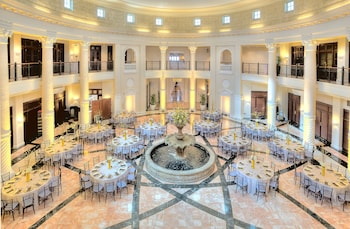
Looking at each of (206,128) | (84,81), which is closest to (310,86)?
(206,128)

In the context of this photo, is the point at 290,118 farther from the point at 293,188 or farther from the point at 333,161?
the point at 293,188

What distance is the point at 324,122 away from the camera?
17.1 m

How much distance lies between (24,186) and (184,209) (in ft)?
18.4

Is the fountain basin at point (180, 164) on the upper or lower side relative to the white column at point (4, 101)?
lower

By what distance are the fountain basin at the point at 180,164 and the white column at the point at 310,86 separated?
19.5 feet

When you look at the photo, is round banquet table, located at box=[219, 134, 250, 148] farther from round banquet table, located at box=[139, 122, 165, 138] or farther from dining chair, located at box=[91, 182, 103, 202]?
dining chair, located at box=[91, 182, 103, 202]

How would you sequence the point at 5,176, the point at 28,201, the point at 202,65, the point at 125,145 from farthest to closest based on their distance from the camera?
the point at 202,65 → the point at 125,145 → the point at 5,176 → the point at 28,201

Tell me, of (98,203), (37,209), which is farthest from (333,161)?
(37,209)

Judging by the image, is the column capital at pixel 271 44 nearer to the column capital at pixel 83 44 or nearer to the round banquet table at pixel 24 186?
the column capital at pixel 83 44

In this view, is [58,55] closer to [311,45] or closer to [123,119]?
[123,119]

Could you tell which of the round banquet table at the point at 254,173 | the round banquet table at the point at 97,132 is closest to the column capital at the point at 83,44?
the round banquet table at the point at 97,132

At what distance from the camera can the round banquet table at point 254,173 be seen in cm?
1045

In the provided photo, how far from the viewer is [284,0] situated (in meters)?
17.3

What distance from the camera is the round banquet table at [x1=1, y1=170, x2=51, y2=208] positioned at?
29.7 ft
